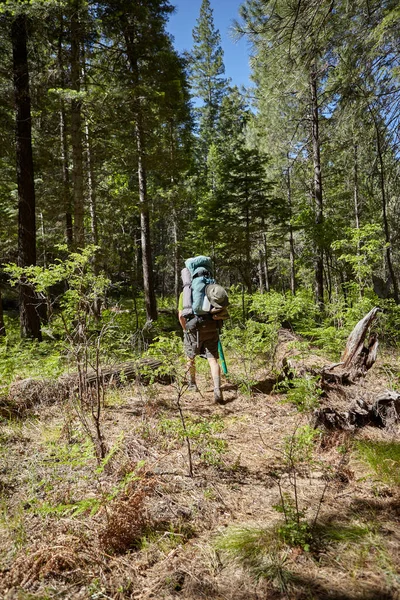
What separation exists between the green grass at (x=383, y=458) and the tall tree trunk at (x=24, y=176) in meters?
7.19

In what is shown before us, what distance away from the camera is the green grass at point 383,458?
2.62 meters

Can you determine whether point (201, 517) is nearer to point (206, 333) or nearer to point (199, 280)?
point (206, 333)

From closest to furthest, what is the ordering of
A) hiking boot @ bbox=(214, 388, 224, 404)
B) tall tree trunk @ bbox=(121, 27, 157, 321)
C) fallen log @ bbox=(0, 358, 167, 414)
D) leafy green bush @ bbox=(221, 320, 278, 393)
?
1. fallen log @ bbox=(0, 358, 167, 414)
2. hiking boot @ bbox=(214, 388, 224, 404)
3. leafy green bush @ bbox=(221, 320, 278, 393)
4. tall tree trunk @ bbox=(121, 27, 157, 321)

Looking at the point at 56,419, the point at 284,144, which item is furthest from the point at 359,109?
the point at 284,144

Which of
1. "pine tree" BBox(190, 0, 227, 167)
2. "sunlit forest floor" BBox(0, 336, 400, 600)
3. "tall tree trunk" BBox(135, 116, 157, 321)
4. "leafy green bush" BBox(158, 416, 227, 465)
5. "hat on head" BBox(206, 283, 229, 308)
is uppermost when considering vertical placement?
"pine tree" BBox(190, 0, 227, 167)

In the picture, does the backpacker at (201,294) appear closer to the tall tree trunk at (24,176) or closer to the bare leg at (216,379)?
the bare leg at (216,379)

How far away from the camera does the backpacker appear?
4.66 metres

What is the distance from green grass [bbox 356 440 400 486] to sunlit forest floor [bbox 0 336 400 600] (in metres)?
0.01

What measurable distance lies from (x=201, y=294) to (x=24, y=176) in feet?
19.8

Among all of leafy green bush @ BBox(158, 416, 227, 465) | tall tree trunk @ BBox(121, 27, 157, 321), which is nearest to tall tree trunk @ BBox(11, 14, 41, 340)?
tall tree trunk @ BBox(121, 27, 157, 321)

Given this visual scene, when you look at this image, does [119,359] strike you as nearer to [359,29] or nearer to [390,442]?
[390,442]

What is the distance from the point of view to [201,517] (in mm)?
2268

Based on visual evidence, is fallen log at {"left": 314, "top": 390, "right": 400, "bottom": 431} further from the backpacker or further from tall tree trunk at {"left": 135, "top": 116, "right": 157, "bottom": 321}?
tall tree trunk at {"left": 135, "top": 116, "right": 157, "bottom": 321}

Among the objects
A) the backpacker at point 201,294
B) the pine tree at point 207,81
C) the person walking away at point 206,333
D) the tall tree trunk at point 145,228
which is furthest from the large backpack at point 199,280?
the pine tree at point 207,81
